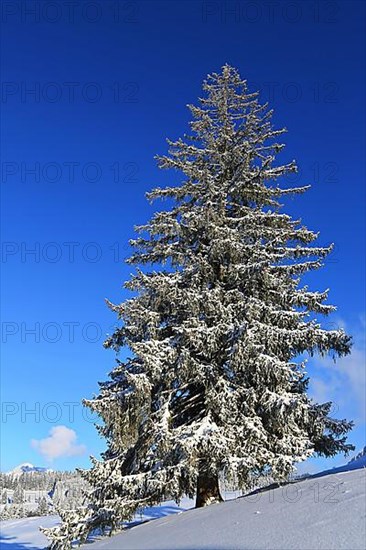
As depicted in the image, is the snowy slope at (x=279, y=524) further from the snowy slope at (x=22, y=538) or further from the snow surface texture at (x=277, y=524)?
the snowy slope at (x=22, y=538)

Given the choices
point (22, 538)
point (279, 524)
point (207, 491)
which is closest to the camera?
point (279, 524)

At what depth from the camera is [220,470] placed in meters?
9.07

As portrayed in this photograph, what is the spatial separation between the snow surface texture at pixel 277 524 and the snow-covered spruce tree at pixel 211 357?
1.15m

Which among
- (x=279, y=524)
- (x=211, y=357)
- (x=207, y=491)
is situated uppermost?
(x=211, y=357)

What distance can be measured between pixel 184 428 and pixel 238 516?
284cm

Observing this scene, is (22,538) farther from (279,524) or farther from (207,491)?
(279,524)

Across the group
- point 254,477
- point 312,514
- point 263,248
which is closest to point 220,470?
point 254,477

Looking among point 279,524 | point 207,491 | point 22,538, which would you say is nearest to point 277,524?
point 279,524

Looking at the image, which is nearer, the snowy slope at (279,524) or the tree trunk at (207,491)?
the snowy slope at (279,524)

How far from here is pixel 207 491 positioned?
32.4 feet

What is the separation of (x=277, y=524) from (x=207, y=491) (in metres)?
4.79

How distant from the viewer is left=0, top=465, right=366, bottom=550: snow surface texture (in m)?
4.58

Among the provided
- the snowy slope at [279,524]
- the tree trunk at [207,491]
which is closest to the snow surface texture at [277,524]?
the snowy slope at [279,524]

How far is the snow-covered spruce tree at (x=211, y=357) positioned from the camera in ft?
30.2
